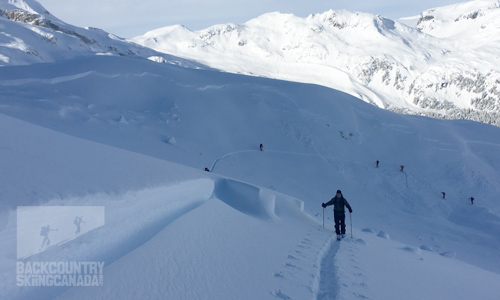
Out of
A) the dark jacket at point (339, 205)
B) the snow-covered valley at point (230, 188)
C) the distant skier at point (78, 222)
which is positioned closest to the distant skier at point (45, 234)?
the snow-covered valley at point (230, 188)

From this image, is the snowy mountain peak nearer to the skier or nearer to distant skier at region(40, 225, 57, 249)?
the skier

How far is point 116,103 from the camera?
23.1 m

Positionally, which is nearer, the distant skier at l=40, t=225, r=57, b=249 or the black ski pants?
the distant skier at l=40, t=225, r=57, b=249

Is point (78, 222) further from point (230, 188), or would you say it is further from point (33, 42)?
point (33, 42)

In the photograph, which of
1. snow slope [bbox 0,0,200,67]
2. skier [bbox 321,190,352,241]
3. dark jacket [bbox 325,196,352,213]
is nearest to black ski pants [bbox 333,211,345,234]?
skier [bbox 321,190,352,241]

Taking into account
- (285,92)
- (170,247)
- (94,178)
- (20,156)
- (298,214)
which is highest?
(285,92)

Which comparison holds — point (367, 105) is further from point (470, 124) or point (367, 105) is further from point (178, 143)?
point (178, 143)

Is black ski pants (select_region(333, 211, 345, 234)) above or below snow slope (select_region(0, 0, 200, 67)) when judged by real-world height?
below

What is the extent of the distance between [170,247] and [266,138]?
20501mm

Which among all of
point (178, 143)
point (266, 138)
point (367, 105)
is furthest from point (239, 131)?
point (367, 105)

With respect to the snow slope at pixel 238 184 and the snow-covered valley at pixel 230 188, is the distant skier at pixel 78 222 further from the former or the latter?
the snow slope at pixel 238 184

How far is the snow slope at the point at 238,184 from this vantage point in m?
4.50

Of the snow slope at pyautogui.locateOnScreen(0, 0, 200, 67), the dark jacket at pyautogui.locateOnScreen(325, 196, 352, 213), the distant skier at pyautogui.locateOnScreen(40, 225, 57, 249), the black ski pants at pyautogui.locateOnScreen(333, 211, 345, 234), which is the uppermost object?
the snow slope at pyautogui.locateOnScreen(0, 0, 200, 67)

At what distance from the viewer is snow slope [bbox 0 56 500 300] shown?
177 inches
